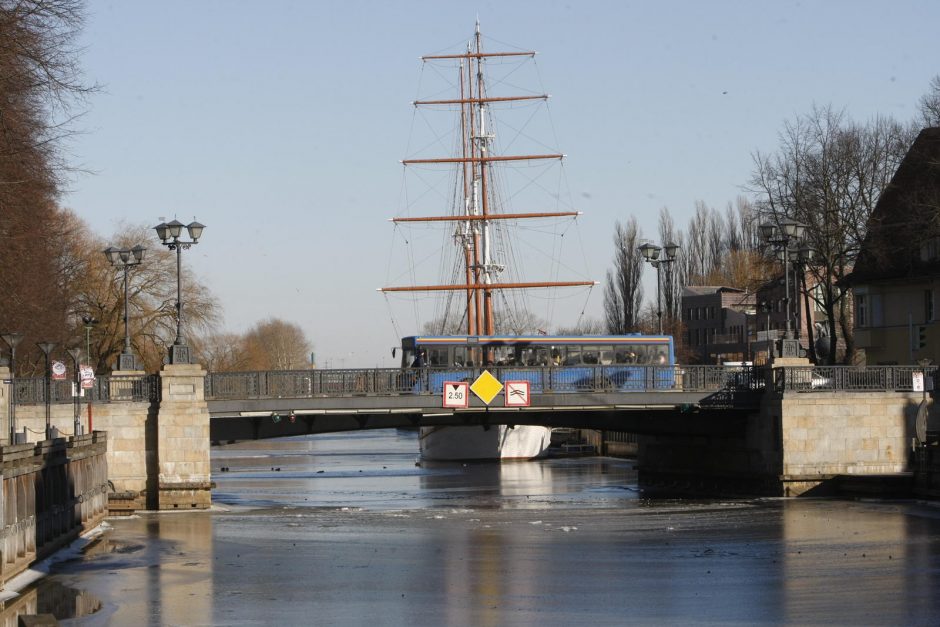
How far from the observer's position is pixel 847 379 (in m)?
47.9

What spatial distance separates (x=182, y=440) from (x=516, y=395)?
32.0 feet

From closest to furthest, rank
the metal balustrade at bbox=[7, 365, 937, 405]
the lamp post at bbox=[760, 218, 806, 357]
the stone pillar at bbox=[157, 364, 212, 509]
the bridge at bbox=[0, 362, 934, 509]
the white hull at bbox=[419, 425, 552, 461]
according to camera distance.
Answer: the lamp post at bbox=[760, 218, 806, 357], the stone pillar at bbox=[157, 364, 212, 509], the bridge at bbox=[0, 362, 934, 509], the metal balustrade at bbox=[7, 365, 937, 405], the white hull at bbox=[419, 425, 552, 461]

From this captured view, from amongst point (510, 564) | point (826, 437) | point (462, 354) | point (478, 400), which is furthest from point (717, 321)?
point (510, 564)

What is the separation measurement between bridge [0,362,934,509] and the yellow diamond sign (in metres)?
0.25

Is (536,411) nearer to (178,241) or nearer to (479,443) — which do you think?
(178,241)

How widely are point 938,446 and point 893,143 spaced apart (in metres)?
25.4

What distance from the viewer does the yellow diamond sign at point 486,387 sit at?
155 feet

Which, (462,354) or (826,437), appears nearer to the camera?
(826,437)

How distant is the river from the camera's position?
70.8ft

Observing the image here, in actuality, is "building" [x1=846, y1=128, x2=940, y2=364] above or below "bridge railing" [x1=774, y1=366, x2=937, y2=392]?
above

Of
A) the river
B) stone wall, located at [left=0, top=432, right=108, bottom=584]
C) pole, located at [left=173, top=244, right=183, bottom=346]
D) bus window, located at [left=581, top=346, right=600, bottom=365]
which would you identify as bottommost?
the river

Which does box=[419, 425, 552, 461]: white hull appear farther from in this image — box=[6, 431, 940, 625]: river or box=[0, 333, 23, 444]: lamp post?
box=[0, 333, 23, 444]: lamp post

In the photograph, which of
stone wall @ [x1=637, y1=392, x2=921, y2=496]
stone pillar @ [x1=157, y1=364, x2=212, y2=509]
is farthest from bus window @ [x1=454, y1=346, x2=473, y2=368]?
stone pillar @ [x1=157, y1=364, x2=212, y2=509]

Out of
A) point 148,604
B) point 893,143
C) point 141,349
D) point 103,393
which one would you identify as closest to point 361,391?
point 103,393
